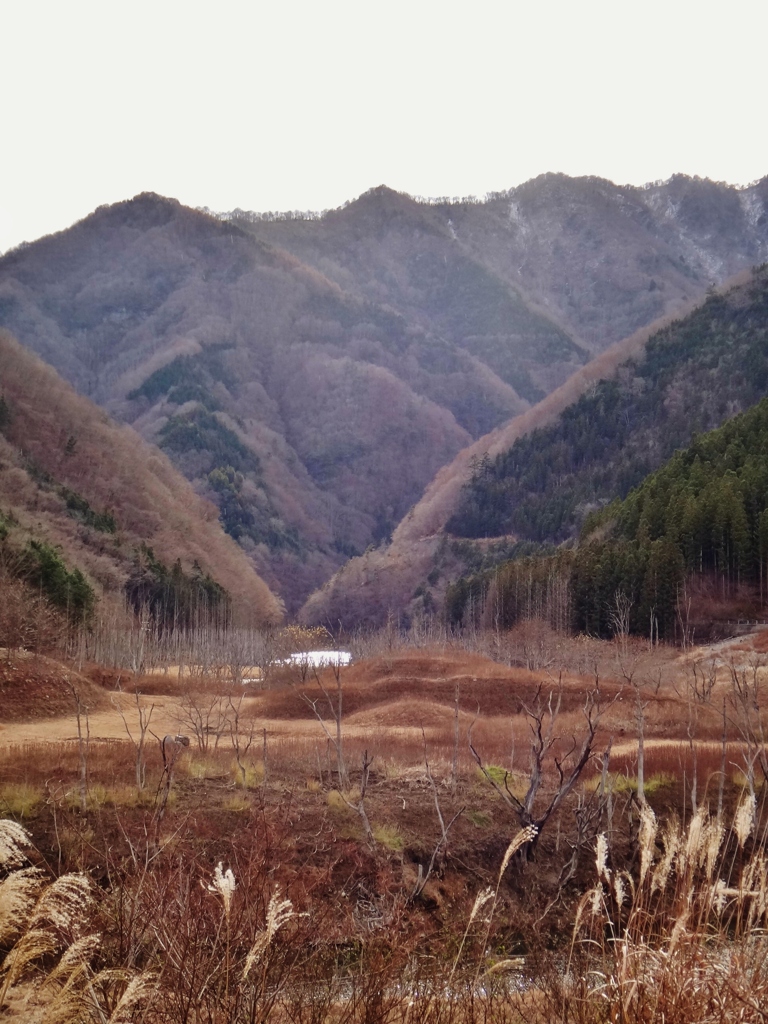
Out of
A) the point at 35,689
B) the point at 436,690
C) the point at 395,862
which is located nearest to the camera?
the point at 395,862

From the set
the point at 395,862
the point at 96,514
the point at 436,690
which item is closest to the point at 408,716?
the point at 436,690

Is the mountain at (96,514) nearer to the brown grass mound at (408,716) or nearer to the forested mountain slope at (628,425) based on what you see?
the brown grass mound at (408,716)

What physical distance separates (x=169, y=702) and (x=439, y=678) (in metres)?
13.5

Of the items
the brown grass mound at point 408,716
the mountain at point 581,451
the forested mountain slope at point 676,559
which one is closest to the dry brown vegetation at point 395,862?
the brown grass mound at point 408,716

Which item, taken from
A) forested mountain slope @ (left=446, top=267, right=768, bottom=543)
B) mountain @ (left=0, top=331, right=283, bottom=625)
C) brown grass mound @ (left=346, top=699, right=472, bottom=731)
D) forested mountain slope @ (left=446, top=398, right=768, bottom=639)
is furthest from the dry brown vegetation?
forested mountain slope @ (left=446, top=267, right=768, bottom=543)

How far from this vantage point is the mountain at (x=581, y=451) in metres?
130

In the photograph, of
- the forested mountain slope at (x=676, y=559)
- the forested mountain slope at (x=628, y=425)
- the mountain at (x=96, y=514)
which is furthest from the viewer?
the forested mountain slope at (x=628, y=425)

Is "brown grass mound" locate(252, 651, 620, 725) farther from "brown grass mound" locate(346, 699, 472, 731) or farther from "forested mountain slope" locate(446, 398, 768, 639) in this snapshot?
"forested mountain slope" locate(446, 398, 768, 639)

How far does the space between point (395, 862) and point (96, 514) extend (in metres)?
76.6

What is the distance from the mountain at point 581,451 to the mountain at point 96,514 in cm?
3094

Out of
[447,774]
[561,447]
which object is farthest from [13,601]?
[561,447]

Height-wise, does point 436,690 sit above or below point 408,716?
below

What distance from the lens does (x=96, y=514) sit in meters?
86.9

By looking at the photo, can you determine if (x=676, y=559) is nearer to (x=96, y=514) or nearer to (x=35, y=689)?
(x=35, y=689)
